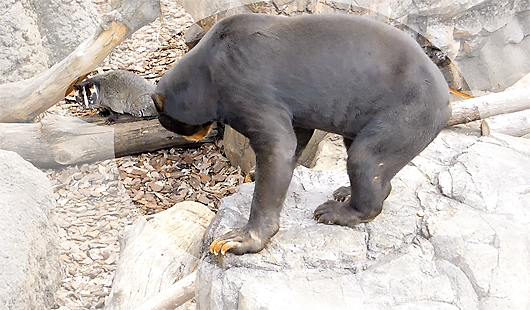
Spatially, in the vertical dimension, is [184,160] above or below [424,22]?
below

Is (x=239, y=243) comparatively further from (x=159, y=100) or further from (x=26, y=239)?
(x=26, y=239)

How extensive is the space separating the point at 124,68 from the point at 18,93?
1.24 meters

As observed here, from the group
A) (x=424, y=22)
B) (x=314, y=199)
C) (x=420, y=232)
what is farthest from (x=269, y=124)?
(x=424, y=22)

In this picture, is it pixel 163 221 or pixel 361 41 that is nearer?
pixel 361 41

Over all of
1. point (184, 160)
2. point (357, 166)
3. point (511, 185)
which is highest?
point (357, 166)

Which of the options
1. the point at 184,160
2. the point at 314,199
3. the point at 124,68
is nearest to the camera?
A: the point at 314,199

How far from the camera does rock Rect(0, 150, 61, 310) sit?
267 cm

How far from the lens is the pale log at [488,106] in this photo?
13.3ft

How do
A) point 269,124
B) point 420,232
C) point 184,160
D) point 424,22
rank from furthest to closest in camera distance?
1. point 424,22
2. point 184,160
3. point 420,232
4. point 269,124

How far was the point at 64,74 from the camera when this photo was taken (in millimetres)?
4758

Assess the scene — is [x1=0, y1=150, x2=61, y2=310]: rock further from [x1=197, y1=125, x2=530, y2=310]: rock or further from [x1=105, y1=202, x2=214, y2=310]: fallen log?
[x1=197, y1=125, x2=530, y2=310]: rock

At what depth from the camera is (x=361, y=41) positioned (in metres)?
2.29

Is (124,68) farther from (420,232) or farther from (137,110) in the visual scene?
(420,232)

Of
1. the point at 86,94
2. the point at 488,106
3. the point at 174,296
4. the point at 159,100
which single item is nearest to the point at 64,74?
the point at 86,94
